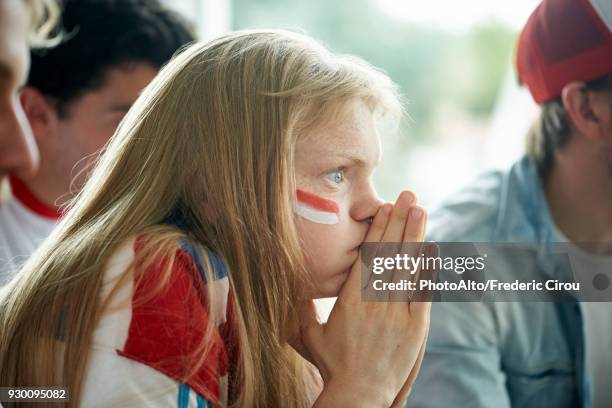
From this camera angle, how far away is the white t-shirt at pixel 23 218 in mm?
1299

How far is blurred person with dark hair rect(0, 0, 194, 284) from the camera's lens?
1.35 m

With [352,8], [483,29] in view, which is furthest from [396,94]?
[483,29]

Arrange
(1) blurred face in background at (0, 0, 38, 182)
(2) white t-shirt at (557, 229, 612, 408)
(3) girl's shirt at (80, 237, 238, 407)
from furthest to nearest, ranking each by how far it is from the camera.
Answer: (2) white t-shirt at (557, 229, 612, 408) → (1) blurred face in background at (0, 0, 38, 182) → (3) girl's shirt at (80, 237, 238, 407)

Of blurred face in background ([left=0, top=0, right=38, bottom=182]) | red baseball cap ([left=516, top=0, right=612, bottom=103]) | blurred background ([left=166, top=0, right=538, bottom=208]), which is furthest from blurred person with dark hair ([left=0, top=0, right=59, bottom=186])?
blurred background ([left=166, top=0, right=538, bottom=208])

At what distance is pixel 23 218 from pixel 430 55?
2.48 metres

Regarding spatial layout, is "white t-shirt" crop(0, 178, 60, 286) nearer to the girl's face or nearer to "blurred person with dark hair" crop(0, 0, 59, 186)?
"blurred person with dark hair" crop(0, 0, 59, 186)

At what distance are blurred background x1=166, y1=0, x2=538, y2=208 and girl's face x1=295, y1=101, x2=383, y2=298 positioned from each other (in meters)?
1.89

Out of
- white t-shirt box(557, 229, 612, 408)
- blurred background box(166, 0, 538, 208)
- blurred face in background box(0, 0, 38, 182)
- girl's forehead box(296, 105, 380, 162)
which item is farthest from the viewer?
blurred background box(166, 0, 538, 208)

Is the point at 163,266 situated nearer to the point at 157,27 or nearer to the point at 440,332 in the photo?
the point at 440,332

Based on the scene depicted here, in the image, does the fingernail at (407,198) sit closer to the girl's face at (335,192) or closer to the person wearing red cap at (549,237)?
the girl's face at (335,192)

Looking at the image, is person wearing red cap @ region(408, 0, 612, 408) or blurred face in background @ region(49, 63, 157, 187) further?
blurred face in background @ region(49, 63, 157, 187)

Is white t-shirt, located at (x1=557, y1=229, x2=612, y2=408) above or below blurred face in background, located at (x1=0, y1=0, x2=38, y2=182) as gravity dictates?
below

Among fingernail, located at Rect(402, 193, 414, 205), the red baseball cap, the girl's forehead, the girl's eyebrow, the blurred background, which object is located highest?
the red baseball cap

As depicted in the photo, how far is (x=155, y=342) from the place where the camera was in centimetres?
66
